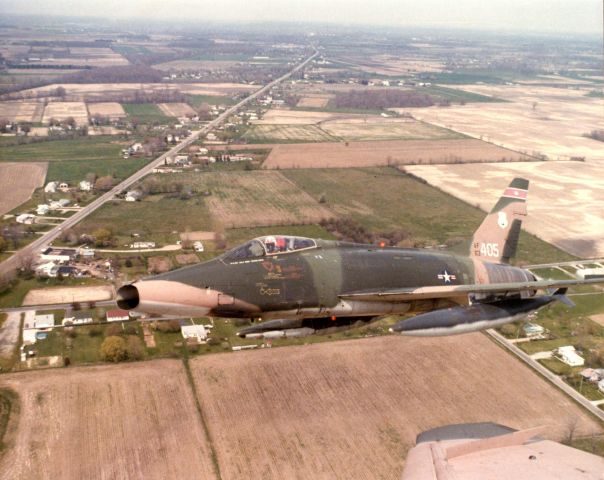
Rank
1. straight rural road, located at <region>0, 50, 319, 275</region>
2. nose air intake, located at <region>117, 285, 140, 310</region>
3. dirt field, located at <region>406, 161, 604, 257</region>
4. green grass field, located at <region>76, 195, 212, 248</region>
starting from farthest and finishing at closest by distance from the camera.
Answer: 1. dirt field, located at <region>406, 161, 604, 257</region>
2. green grass field, located at <region>76, 195, 212, 248</region>
3. straight rural road, located at <region>0, 50, 319, 275</region>
4. nose air intake, located at <region>117, 285, 140, 310</region>

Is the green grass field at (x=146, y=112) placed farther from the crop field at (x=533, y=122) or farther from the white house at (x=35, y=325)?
the white house at (x=35, y=325)

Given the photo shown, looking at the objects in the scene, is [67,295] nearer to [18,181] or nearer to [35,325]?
[35,325]

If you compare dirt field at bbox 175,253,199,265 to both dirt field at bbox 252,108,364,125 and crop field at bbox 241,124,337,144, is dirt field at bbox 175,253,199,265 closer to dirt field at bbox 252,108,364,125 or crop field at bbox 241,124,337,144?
crop field at bbox 241,124,337,144

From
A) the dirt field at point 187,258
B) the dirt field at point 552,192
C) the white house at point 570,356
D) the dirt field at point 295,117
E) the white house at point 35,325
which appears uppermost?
the dirt field at point 295,117

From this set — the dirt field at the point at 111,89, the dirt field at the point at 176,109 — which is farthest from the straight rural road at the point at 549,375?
the dirt field at the point at 111,89

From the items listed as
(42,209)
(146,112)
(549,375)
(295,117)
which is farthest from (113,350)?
(146,112)

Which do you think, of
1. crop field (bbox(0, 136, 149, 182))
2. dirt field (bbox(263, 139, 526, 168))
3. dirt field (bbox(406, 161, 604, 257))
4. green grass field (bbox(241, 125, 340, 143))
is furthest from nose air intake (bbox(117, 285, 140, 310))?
green grass field (bbox(241, 125, 340, 143))
